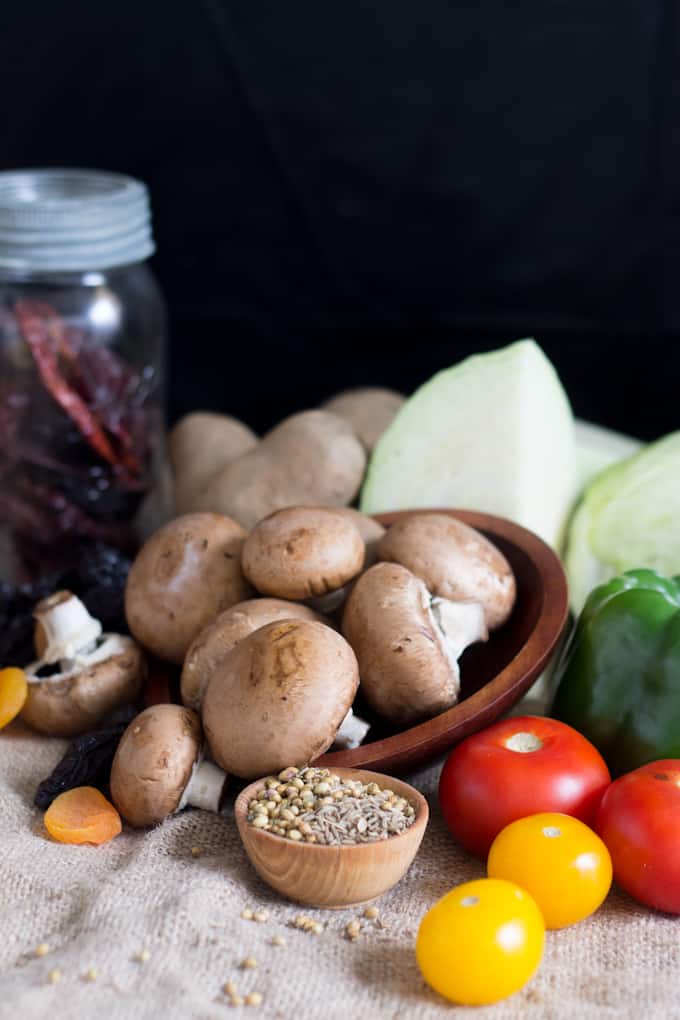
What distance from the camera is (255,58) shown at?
6.91 feet

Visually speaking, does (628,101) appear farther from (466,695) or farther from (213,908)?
(213,908)

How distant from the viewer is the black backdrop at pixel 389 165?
2.05 meters

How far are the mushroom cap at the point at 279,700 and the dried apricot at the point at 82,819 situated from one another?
135 mm

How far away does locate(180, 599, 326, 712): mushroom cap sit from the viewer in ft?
4.23

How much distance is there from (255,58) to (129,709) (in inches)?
50.2

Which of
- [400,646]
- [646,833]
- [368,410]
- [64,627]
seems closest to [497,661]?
[400,646]

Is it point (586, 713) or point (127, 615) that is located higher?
point (127, 615)

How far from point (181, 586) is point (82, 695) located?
7.0 inches

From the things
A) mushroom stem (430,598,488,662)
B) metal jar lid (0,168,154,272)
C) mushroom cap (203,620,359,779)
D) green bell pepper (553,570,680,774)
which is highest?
metal jar lid (0,168,154,272)

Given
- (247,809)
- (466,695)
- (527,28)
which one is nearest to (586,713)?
(466,695)

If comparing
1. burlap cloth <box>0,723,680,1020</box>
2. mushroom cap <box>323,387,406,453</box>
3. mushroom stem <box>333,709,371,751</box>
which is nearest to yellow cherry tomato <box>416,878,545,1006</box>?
burlap cloth <box>0,723,680,1020</box>

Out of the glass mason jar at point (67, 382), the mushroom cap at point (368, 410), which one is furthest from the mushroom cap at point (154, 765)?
the mushroom cap at point (368, 410)

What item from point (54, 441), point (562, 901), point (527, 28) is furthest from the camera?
point (527, 28)

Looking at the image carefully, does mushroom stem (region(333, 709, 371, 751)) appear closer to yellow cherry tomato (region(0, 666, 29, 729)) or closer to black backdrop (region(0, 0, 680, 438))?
yellow cherry tomato (region(0, 666, 29, 729))
